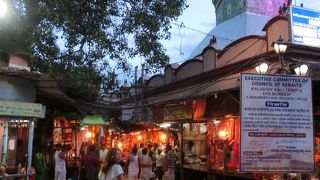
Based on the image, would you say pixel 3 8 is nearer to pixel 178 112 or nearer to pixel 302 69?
pixel 302 69

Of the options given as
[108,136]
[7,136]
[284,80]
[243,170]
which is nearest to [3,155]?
[7,136]

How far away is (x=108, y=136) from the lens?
31.0 meters

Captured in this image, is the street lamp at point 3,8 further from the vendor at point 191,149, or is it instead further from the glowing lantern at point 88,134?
the glowing lantern at point 88,134

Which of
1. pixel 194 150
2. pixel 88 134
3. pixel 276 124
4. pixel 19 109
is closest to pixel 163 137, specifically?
pixel 88 134

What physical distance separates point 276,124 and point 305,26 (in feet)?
26.6

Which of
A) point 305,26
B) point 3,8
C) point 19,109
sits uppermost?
point 305,26

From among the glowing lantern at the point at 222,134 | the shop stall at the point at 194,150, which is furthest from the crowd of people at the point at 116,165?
the glowing lantern at the point at 222,134

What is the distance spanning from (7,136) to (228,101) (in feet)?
24.3

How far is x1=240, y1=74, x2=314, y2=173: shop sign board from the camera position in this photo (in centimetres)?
671

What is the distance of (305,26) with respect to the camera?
45.6 ft

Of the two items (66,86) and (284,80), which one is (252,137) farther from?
(66,86)

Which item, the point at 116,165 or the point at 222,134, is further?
the point at 222,134

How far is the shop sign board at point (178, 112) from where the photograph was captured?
1764 centimetres

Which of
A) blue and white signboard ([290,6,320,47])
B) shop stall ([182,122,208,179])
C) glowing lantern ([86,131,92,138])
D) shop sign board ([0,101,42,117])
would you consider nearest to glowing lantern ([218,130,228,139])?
shop stall ([182,122,208,179])
